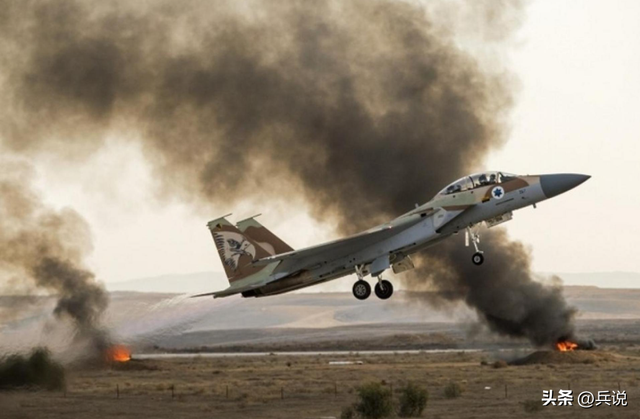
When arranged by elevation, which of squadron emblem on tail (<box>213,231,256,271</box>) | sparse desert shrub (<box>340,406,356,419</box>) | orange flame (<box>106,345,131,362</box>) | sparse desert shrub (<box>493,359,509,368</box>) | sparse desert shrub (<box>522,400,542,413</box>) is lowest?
sparse desert shrub (<box>522,400,542,413</box>)

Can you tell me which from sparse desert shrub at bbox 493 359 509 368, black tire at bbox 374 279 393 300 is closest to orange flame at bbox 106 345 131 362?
black tire at bbox 374 279 393 300

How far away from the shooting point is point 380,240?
5091 centimetres

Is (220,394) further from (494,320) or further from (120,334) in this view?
(494,320)

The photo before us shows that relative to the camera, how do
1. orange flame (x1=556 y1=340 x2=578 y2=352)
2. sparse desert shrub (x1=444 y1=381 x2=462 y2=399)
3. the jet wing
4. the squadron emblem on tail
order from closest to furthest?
the jet wing < the squadron emblem on tail < sparse desert shrub (x1=444 y1=381 x2=462 y2=399) < orange flame (x1=556 y1=340 x2=578 y2=352)

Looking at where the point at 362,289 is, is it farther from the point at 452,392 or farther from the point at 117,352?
the point at 117,352

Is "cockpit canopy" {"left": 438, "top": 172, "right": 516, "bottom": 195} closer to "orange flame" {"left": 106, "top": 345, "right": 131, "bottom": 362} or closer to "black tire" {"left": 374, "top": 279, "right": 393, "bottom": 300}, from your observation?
"black tire" {"left": 374, "top": 279, "right": 393, "bottom": 300}

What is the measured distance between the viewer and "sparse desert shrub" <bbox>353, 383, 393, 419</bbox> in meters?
57.8

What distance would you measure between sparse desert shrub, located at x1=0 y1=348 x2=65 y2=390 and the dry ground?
531mm

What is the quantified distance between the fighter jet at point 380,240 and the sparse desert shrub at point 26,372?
9431 millimetres

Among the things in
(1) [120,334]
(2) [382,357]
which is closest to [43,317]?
(1) [120,334]

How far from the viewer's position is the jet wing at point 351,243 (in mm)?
50125

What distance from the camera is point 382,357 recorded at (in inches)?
4451

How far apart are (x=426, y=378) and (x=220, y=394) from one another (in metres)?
17.7

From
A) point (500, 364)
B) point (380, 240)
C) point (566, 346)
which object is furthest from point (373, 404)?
point (566, 346)
